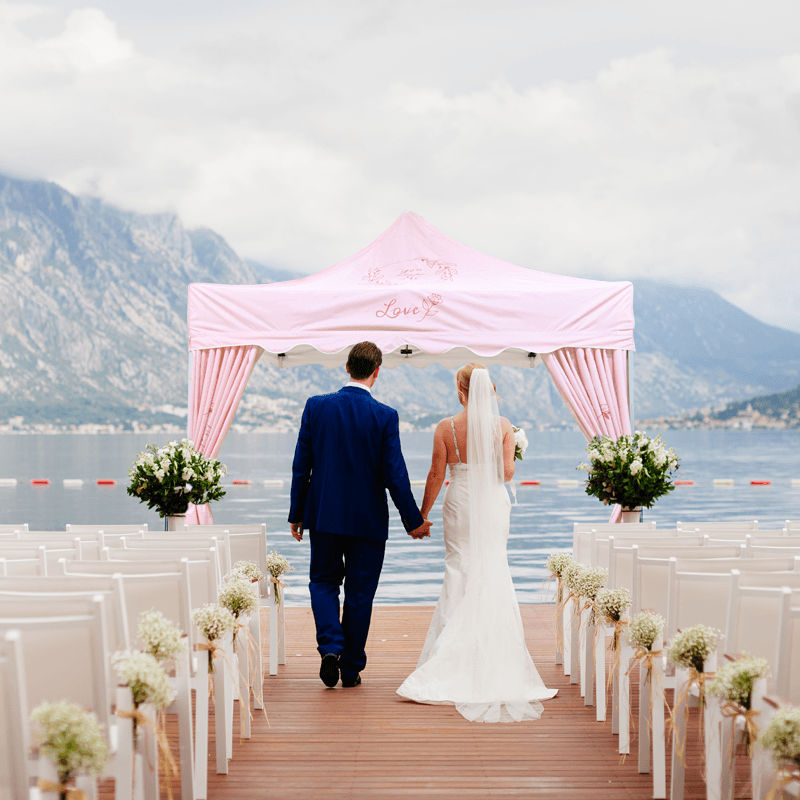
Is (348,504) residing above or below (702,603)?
above

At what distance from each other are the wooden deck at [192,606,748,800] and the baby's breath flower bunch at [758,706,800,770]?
4.52 ft

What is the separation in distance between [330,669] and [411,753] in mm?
1061

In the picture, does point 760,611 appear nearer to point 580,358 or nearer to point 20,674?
point 20,674

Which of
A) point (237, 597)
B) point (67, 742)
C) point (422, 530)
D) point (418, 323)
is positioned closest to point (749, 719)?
point (67, 742)

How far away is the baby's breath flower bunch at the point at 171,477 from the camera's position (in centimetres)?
637

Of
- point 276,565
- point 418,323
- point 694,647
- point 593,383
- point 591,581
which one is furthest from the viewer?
point 593,383

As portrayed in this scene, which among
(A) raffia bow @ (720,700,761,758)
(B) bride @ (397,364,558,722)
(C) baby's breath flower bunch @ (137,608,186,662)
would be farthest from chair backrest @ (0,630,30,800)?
(B) bride @ (397,364,558,722)

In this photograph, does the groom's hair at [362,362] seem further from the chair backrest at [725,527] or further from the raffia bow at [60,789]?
the raffia bow at [60,789]

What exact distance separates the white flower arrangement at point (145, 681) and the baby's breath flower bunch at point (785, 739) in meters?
1.41

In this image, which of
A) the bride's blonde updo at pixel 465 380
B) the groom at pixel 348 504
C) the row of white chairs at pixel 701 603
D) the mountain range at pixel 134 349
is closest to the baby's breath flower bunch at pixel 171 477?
the groom at pixel 348 504

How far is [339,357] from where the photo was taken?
7695 mm

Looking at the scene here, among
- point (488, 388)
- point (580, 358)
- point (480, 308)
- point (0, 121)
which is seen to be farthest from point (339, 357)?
point (0, 121)

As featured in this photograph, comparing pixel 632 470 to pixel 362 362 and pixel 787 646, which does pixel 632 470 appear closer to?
pixel 362 362

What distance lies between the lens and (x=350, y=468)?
462 centimetres
